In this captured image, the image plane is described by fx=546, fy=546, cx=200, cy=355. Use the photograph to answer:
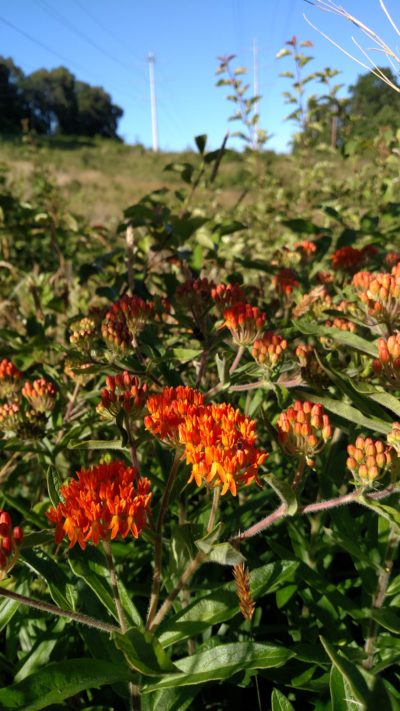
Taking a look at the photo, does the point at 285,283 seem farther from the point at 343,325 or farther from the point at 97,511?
the point at 97,511

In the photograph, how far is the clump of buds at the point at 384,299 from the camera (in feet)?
5.24

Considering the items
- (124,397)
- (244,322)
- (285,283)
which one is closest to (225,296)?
(244,322)

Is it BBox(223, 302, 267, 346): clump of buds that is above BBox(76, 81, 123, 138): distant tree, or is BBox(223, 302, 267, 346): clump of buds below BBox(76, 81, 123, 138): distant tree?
below

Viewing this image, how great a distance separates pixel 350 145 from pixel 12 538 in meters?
2.89

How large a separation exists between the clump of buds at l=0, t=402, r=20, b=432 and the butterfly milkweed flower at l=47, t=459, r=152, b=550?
736mm

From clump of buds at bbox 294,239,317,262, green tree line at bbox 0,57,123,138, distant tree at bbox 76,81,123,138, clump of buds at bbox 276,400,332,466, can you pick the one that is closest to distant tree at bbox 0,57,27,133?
green tree line at bbox 0,57,123,138

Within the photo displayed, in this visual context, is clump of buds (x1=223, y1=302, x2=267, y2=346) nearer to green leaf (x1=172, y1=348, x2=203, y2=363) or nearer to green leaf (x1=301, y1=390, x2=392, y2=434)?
green leaf (x1=172, y1=348, x2=203, y2=363)

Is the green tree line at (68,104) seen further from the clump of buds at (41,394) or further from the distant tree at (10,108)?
the clump of buds at (41,394)

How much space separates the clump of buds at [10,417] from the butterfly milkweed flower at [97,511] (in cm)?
74

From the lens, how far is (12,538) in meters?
1.01

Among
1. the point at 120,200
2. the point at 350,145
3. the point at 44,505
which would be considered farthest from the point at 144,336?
the point at 120,200

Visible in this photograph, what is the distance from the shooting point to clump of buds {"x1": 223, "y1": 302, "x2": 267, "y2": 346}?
5.43 ft

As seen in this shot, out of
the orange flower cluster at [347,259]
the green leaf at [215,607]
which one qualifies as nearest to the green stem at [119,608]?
the green leaf at [215,607]

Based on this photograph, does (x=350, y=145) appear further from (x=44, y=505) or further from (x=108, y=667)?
(x=108, y=667)
